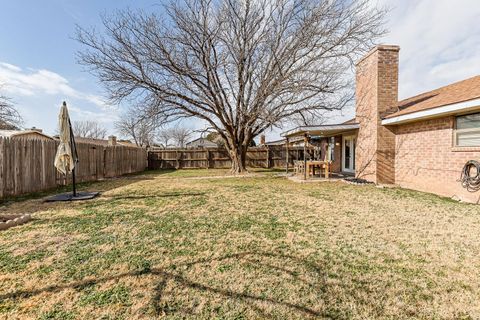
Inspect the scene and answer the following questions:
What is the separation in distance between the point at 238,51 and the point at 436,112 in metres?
9.24

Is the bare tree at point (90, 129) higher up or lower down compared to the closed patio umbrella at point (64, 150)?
higher up

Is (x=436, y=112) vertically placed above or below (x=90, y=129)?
below

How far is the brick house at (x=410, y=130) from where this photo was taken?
653cm

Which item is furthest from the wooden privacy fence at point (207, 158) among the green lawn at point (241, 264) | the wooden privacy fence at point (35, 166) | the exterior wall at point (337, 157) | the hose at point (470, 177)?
the green lawn at point (241, 264)

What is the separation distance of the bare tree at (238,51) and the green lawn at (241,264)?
27.6 feet

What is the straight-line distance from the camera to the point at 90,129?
54.3 metres

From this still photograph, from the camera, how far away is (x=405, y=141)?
28.6 ft

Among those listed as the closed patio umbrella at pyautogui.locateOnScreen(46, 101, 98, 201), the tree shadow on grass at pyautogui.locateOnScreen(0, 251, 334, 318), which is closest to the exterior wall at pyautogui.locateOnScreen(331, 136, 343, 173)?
the tree shadow on grass at pyautogui.locateOnScreen(0, 251, 334, 318)

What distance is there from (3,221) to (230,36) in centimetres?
1189

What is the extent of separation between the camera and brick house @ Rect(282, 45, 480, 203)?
21.4ft

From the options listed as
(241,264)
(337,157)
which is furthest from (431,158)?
(241,264)

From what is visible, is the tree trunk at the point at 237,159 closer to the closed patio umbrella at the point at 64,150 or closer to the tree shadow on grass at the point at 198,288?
the closed patio umbrella at the point at 64,150

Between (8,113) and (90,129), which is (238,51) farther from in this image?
(90,129)

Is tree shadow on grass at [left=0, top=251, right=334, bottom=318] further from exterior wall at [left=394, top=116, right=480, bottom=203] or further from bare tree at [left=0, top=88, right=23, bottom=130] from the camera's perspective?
bare tree at [left=0, top=88, right=23, bottom=130]
